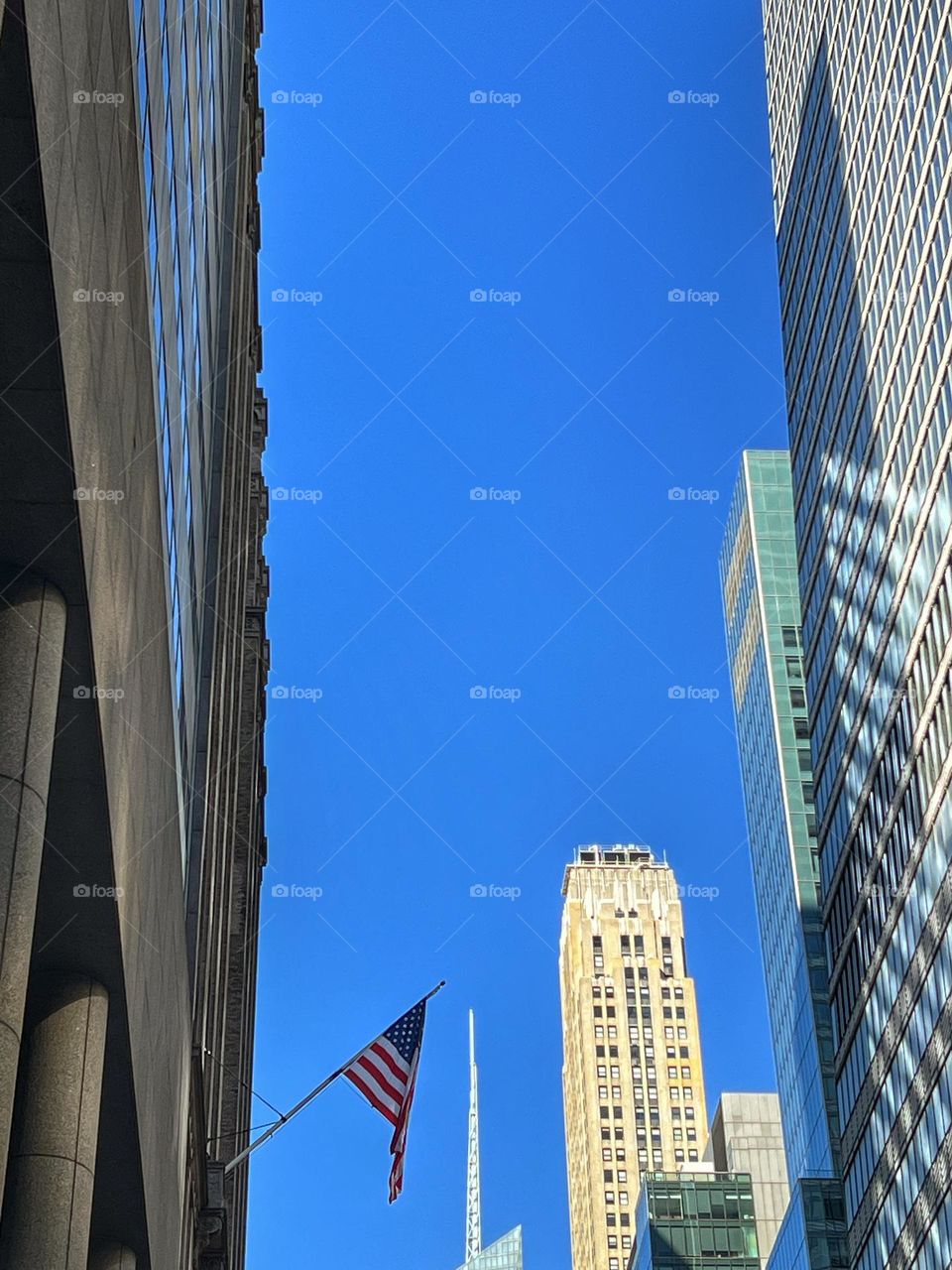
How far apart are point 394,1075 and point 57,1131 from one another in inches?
625

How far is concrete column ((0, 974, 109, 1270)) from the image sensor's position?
722 inches

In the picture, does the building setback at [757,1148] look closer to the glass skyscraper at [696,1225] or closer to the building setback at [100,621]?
the glass skyscraper at [696,1225]

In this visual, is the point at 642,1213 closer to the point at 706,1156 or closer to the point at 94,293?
the point at 706,1156

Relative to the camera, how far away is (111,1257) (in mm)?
24125

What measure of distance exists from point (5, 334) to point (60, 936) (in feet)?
25.8

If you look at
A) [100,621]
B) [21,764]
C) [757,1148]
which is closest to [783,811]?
[757,1148]

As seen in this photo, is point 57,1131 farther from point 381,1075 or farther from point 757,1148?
point 757,1148

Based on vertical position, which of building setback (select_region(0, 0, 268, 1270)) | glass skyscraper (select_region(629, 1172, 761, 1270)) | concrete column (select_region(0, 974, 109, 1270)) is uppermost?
glass skyscraper (select_region(629, 1172, 761, 1270))

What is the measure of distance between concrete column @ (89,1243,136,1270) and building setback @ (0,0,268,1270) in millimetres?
40

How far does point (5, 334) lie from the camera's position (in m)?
13.6

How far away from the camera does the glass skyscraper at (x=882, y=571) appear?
79625 mm

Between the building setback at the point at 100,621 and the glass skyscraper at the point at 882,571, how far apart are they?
5228 centimetres

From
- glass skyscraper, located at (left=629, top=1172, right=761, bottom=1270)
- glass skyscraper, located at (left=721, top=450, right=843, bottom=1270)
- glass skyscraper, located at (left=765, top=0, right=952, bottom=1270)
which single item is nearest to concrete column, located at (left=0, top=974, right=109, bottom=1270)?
glass skyscraper, located at (left=765, top=0, right=952, bottom=1270)

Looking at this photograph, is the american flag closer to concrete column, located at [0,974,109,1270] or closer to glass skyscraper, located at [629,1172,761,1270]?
concrete column, located at [0,974,109,1270]
